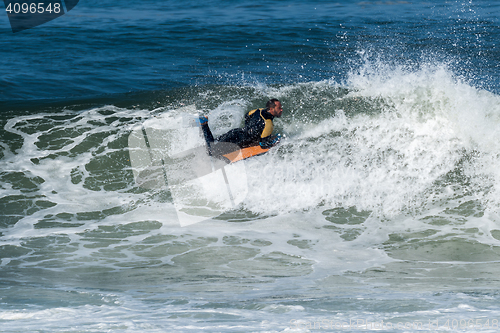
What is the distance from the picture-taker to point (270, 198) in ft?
22.1

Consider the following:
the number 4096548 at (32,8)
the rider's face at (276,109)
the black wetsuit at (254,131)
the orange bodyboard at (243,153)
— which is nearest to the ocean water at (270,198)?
the orange bodyboard at (243,153)

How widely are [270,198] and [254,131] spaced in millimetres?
1074

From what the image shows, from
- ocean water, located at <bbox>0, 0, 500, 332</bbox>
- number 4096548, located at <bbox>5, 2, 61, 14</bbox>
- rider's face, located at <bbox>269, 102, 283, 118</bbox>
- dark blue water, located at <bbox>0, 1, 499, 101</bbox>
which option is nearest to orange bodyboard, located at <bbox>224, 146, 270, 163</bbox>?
ocean water, located at <bbox>0, 0, 500, 332</bbox>

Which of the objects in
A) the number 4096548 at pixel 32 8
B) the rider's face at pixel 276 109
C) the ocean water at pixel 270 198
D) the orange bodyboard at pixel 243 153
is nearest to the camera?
the ocean water at pixel 270 198

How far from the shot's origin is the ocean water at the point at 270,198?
3.70 m

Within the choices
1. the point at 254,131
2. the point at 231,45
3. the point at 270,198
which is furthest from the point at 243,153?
the point at 231,45

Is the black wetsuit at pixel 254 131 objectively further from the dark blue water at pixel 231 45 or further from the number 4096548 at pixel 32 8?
the number 4096548 at pixel 32 8

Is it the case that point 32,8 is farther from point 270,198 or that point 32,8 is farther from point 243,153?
point 270,198

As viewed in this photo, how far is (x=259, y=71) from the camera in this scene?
40.3 ft

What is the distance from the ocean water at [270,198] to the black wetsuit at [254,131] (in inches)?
21.5

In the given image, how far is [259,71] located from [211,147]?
5.79 m

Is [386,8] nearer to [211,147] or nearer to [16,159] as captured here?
[211,147]

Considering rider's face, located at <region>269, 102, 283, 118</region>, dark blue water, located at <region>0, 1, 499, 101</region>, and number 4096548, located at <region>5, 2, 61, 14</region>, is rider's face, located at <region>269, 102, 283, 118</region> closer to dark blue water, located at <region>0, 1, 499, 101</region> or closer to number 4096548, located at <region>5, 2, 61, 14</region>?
dark blue water, located at <region>0, 1, 499, 101</region>

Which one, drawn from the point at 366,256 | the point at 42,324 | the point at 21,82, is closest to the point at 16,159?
the point at 21,82
